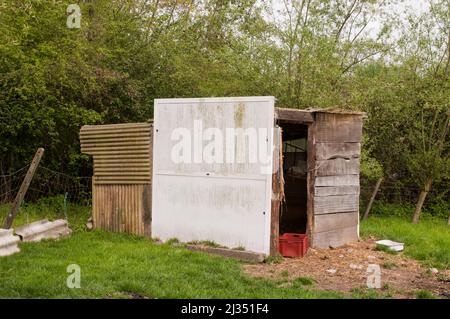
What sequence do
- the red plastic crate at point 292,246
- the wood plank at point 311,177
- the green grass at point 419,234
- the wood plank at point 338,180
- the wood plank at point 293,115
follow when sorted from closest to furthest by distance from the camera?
1. the wood plank at point 293,115
2. the red plastic crate at point 292,246
3. the green grass at point 419,234
4. the wood plank at point 311,177
5. the wood plank at point 338,180

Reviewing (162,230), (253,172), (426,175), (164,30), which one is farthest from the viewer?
(164,30)

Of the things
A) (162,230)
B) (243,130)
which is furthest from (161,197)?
(243,130)

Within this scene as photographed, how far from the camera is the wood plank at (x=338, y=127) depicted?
1033 cm

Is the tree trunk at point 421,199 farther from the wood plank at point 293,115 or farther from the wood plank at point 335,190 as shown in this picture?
the wood plank at point 293,115

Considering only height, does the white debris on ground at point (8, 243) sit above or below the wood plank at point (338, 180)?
below

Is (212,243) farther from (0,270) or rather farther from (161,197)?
(0,270)

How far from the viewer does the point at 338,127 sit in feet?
35.0

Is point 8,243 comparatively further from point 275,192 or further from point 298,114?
point 298,114

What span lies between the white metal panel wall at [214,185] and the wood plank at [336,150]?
1399mm

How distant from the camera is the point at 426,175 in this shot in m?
13.9

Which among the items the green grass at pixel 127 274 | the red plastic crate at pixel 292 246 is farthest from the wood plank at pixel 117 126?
the red plastic crate at pixel 292 246

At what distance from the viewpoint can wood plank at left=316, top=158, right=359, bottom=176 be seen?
10.3 metres

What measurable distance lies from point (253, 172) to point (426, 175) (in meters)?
6.23

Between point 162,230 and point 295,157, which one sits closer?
point 162,230
